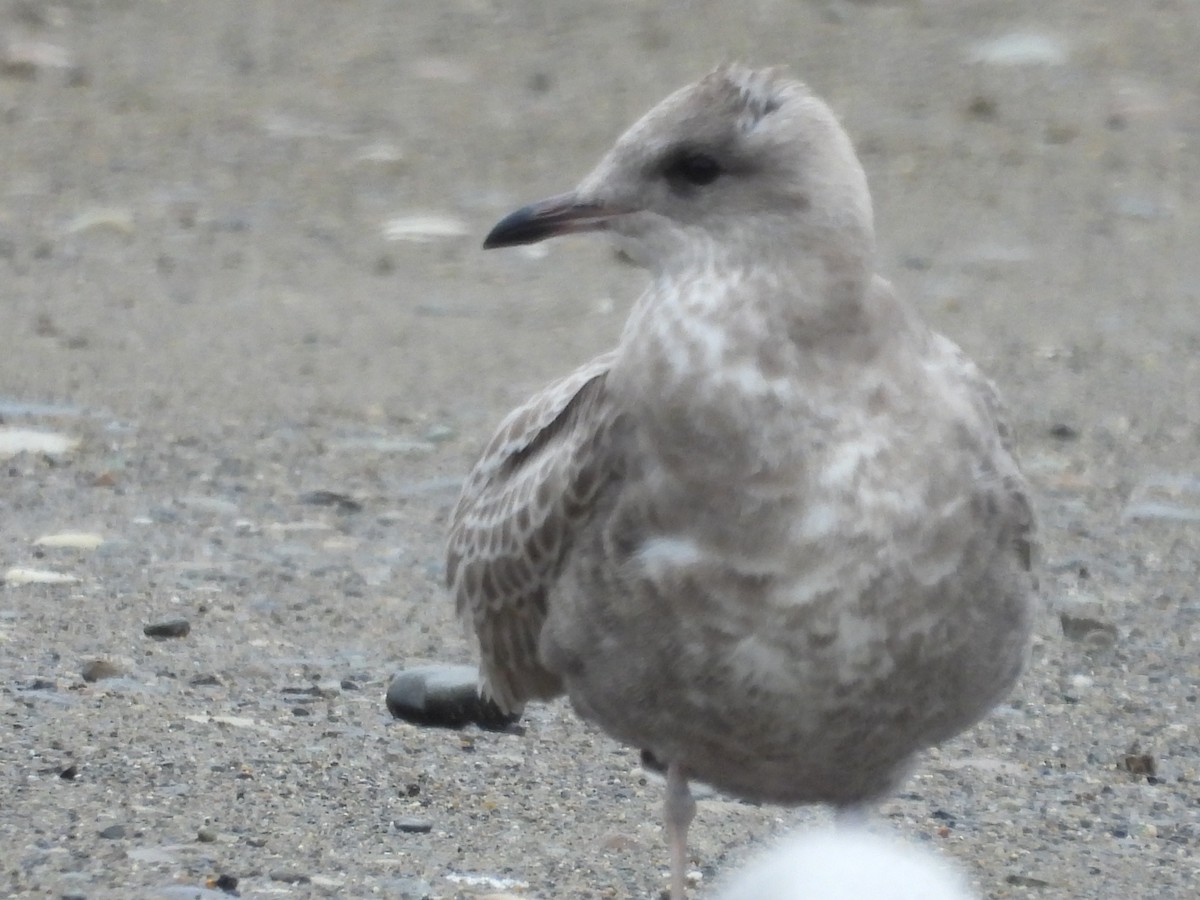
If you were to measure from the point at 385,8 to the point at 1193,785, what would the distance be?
284 inches

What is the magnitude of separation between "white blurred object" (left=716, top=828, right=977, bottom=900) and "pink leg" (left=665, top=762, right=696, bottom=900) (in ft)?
0.85

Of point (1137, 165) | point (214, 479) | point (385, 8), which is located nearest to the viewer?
point (214, 479)

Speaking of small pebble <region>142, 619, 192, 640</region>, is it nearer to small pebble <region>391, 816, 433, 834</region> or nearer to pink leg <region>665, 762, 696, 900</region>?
small pebble <region>391, 816, 433, 834</region>

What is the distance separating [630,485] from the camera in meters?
4.03

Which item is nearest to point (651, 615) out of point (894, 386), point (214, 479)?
point (894, 386)

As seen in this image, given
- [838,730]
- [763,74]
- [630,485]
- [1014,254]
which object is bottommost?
[1014,254]

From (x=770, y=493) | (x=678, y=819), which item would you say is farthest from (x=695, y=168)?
(x=678, y=819)

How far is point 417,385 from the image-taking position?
26.2 ft

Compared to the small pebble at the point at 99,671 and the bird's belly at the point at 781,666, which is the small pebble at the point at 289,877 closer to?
the bird's belly at the point at 781,666

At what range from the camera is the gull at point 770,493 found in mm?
3865

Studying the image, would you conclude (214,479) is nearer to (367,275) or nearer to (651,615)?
(367,275)

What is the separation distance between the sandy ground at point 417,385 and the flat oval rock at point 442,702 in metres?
0.06

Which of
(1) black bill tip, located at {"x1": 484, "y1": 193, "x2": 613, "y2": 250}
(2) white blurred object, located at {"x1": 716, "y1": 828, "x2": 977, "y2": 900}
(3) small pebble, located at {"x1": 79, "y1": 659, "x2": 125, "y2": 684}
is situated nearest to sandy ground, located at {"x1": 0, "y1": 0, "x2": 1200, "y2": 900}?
(3) small pebble, located at {"x1": 79, "y1": 659, "x2": 125, "y2": 684}

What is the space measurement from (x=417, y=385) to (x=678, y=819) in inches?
152
